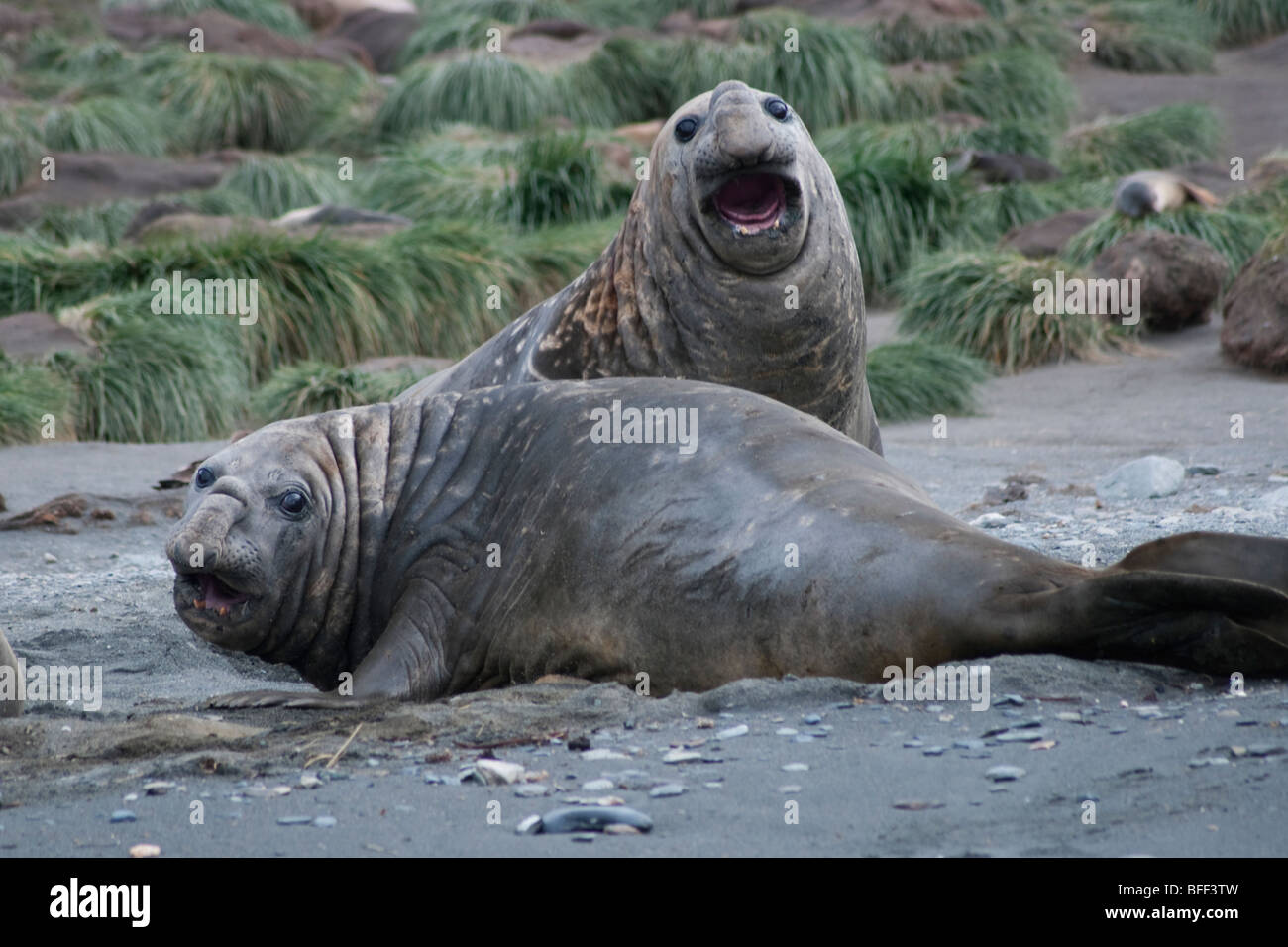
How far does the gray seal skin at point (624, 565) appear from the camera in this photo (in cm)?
333

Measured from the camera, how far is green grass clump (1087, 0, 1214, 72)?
22.6m

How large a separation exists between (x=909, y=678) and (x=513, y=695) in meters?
0.94

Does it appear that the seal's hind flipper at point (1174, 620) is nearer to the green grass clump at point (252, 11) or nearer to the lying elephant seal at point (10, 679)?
the lying elephant seal at point (10, 679)

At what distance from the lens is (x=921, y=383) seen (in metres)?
10.5

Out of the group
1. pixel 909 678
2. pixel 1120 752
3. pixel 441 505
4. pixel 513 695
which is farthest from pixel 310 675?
pixel 1120 752

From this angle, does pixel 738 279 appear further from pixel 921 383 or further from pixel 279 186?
pixel 279 186

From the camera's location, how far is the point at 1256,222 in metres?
12.9

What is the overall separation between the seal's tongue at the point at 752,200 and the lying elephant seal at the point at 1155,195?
26.2 feet

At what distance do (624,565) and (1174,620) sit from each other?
129 cm

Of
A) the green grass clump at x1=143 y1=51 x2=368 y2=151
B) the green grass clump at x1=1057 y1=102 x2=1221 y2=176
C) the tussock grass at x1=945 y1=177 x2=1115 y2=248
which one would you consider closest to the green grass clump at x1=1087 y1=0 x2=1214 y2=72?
the green grass clump at x1=1057 y1=102 x2=1221 y2=176

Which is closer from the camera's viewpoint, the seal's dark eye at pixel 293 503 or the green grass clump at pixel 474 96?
the seal's dark eye at pixel 293 503

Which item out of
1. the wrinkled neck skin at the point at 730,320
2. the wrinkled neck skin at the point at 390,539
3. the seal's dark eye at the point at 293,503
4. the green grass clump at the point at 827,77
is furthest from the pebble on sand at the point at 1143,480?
the green grass clump at the point at 827,77
